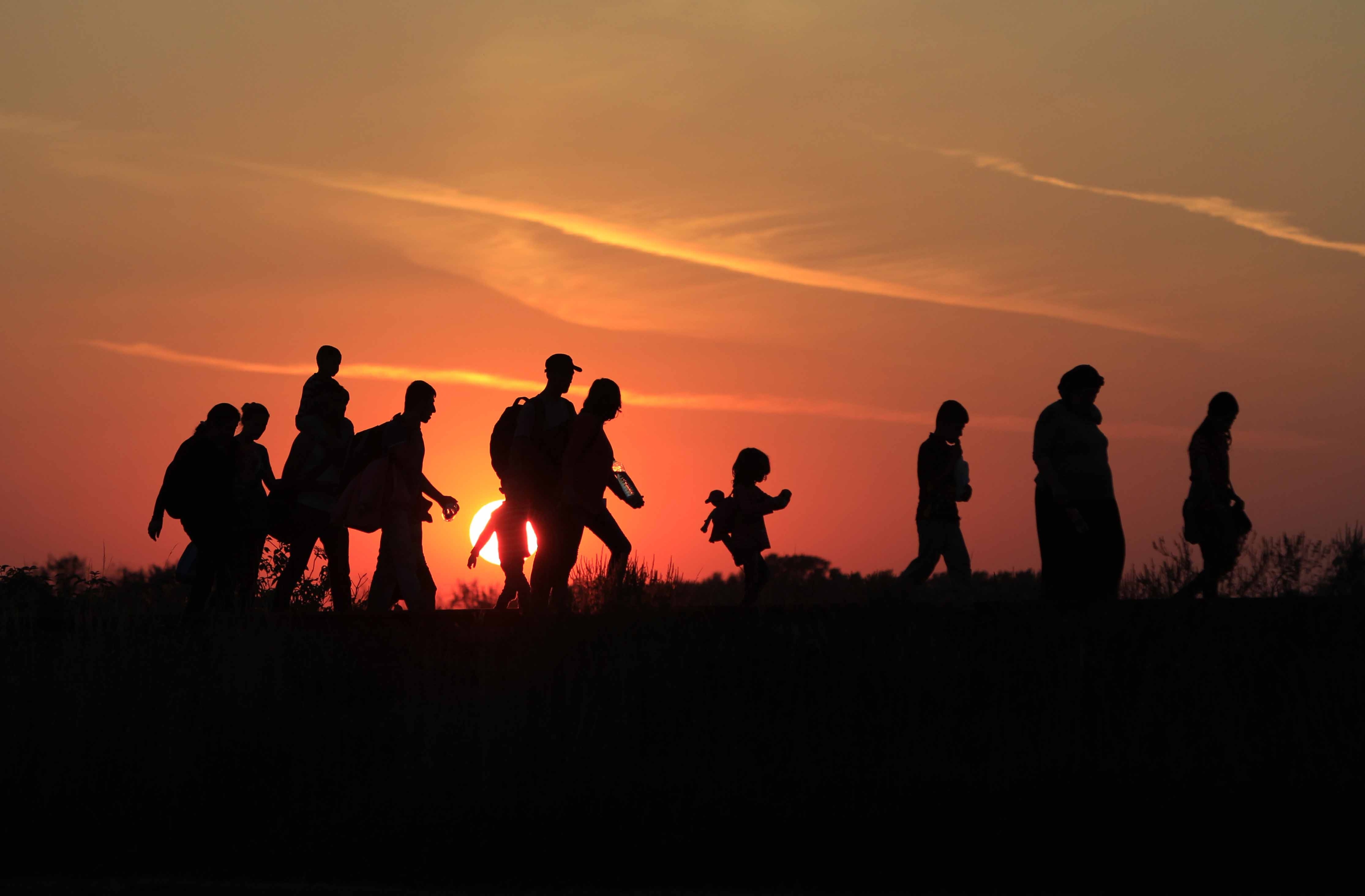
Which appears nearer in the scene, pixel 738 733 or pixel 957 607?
pixel 738 733

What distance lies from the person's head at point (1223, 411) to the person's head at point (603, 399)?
465 cm

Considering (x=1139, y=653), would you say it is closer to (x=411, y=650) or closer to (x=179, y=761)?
(x=411, y=650)

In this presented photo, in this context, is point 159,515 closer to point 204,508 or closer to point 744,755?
point 204,508

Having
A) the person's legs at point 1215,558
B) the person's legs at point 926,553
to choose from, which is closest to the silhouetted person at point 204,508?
the person's legs at point 926,553

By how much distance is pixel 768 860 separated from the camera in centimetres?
725

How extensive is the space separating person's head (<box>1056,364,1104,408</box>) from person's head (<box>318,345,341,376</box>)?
19.1ft

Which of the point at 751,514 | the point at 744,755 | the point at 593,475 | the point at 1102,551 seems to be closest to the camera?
the point at 744,755

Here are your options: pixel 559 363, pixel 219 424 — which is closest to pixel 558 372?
pixel 559 363

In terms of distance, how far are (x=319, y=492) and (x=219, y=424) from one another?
3.08 ft

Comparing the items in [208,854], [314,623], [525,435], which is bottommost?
[208,854]

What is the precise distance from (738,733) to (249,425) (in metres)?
6.44

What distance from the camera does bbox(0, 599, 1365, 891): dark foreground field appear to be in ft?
23.7

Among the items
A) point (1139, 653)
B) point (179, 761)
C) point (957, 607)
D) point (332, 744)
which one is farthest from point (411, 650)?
point (1139, 653)

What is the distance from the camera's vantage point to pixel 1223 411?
1166cm
